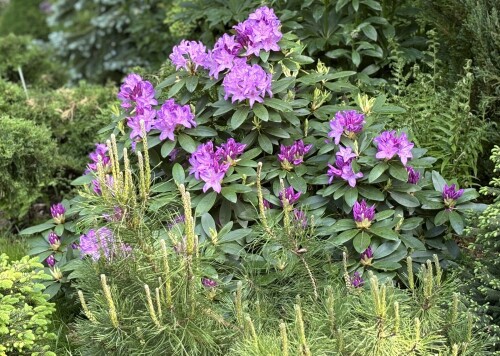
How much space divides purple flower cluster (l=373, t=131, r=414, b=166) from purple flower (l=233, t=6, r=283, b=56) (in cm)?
62

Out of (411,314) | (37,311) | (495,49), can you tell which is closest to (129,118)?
(37,311)

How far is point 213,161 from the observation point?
8.61 feet

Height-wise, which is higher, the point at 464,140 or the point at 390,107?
the point at 390,107

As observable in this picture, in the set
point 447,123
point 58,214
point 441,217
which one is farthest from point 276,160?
point 58,214

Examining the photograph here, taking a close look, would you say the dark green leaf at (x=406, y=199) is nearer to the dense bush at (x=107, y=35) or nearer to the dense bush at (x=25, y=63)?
the dense bush at (x=25, y=63)

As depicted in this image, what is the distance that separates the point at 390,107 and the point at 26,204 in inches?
82.7

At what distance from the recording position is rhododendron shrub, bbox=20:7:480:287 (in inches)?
101

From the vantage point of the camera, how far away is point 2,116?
146 inches

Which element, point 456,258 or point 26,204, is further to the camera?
point 26,204

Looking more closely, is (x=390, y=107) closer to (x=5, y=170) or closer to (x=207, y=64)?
(x=207, y=64)

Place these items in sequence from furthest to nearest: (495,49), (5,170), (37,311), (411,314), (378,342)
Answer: (5,170)
(495,49)
(37,311)
(411,314)
(378,342)

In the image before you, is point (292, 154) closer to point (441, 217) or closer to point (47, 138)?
point (441, 217)

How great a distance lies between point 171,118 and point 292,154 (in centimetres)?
53

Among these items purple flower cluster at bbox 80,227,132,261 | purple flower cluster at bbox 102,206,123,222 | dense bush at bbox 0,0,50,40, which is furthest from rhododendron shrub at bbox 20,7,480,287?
dense bush at bbox 0,0,50,40
